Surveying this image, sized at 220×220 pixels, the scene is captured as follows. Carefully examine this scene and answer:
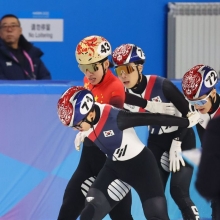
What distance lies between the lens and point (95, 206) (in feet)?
15.4

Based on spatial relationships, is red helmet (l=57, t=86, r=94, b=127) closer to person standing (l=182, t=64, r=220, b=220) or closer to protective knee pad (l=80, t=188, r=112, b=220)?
protective knee pad (l=80, t=188, r=112, b=220)

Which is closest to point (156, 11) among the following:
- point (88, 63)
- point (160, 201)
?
point (88, 63)

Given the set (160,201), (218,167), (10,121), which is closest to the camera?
(218,167)

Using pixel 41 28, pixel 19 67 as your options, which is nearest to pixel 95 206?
pixel 19 67

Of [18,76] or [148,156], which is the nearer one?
[148,156]

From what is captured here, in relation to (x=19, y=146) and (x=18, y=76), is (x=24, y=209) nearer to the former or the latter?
(x=19, y=146)

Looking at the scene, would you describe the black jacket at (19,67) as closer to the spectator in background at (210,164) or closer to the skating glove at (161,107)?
the skating glove at (161,107)

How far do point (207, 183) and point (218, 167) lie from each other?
7cm

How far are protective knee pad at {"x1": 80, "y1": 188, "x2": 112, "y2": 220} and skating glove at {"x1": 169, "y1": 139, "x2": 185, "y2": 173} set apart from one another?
85 centimetres

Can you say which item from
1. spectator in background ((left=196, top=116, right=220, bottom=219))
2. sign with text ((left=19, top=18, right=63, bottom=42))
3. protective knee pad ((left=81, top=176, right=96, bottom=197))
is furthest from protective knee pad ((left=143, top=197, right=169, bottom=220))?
sign with text ((left=19, top=18, right=63, bottom=42))

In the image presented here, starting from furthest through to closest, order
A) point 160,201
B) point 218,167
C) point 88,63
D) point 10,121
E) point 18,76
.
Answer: point 18,76 → point 10,121 → point 88,63 → point 160,201 → point 218,167

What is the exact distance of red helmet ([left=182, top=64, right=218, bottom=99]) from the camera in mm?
5203

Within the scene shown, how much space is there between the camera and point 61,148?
6.29m

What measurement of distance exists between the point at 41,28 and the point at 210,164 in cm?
707
